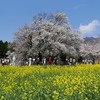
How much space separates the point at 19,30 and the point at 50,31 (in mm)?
3838

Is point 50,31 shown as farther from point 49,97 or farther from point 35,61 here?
point 49,97

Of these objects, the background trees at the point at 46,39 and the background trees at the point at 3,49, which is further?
the background trees at the point at 3,49

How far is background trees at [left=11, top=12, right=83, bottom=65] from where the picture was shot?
1784 inches

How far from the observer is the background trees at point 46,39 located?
45.3 m

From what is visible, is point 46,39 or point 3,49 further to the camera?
point 3,49

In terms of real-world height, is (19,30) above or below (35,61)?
above

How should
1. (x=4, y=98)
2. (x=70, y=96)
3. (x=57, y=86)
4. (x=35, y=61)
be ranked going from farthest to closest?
(x=35, y=61)
(x=57, y=86)
(x=70, y=96)
(x=4, y=98)

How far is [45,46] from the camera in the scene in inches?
1799

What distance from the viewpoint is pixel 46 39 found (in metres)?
46.2

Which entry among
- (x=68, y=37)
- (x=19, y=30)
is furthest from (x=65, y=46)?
(x=19, y=30)

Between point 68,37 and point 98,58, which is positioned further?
point 98,58

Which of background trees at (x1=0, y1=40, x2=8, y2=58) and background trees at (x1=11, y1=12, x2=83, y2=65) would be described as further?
background trees at (x1=0, y1=40, x2=8, y2=58)

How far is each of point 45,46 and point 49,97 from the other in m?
37.7

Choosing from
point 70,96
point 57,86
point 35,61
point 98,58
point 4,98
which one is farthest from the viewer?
point 98,58
